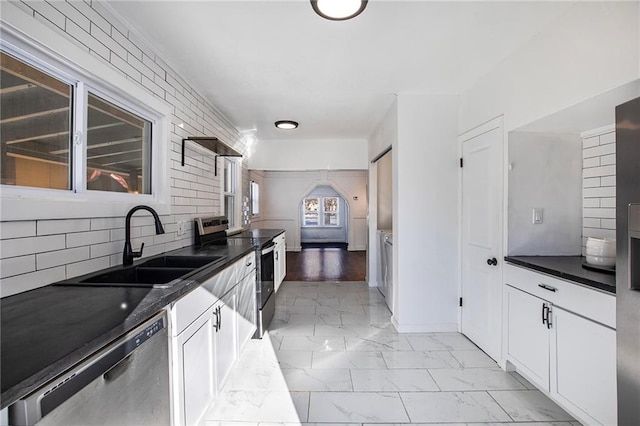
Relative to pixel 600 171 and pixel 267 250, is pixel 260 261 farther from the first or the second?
pixel 600 171

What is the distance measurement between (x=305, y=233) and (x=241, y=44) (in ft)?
31.9

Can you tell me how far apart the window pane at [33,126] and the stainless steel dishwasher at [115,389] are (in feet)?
2.97

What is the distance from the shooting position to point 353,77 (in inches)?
106

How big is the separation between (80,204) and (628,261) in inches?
103

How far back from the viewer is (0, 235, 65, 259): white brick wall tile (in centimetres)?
119

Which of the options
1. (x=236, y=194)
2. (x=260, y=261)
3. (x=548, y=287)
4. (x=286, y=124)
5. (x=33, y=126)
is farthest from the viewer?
(x=236, y=194)

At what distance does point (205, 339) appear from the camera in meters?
1.66

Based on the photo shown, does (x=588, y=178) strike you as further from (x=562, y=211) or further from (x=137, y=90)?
(x=137, y=90)

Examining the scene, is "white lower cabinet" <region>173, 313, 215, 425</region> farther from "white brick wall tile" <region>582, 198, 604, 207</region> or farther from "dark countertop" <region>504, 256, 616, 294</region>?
"white brick wall tile" <region>582, 198, 604, 207</region>

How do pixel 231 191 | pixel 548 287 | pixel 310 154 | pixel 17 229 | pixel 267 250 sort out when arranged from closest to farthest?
pixel 17 229 < pixel 548 287 < pixel 267 250 < pixel 231 191 < pixel 310 154

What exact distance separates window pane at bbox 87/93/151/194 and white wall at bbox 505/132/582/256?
111 inches

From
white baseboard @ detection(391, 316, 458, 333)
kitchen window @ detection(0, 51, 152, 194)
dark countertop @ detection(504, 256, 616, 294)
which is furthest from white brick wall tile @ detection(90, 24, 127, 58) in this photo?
white baseboard @ detection(391, 316, 458, 333)

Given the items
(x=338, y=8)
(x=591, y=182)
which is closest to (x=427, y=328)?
(x=591, y=182)

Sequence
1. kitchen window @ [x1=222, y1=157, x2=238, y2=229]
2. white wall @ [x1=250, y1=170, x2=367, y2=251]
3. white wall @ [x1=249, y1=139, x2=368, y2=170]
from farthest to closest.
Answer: white wall @ [x1=250, y1=170, x2=367, y2=251]
white wall @ [x1=249, y1=139, x2=368, y2=170]
kitchen window @ [x1=222, y1=157, x2=238, y2=229]
